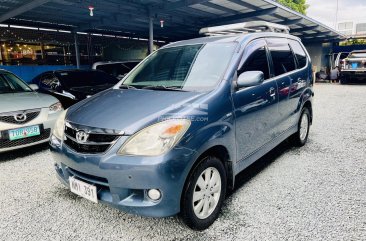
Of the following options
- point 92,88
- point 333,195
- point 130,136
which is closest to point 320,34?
point 92,88

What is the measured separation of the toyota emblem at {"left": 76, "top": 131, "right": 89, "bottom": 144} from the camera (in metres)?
2.21

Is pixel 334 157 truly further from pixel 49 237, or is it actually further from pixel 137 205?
pixel 49 237

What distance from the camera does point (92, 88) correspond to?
6.36m

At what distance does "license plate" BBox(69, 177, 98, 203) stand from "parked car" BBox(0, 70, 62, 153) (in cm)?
216

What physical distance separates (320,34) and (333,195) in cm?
2155

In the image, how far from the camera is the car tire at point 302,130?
4320 millimetres

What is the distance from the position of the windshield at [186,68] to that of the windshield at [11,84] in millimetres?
3109

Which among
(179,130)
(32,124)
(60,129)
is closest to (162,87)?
(179,130)

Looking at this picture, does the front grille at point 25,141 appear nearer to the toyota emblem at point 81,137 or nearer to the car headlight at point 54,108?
the car headlight at point 54,108

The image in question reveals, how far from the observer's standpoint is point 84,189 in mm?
2236

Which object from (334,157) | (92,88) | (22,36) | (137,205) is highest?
(22,36)

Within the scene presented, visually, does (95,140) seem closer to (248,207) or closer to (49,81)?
(248,207)

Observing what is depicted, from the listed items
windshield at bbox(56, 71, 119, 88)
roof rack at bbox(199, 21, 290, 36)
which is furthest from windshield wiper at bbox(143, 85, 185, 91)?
windshield at bbox(56, 71, 119, 88)

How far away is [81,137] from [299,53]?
11.7 feet
